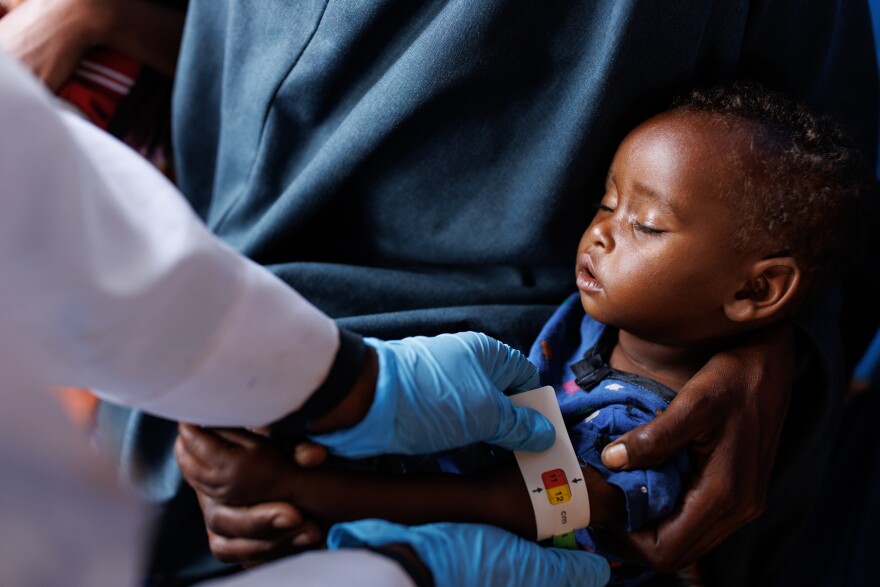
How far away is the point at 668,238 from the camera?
41.0 inches

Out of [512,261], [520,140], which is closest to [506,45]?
[520,140]

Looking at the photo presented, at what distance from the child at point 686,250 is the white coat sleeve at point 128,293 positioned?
305 millimetres

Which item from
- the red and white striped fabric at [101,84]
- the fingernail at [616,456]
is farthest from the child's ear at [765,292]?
the red and white striped fabric at [101,84]

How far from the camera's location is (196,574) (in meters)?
1.14

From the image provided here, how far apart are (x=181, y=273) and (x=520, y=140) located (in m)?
0.63

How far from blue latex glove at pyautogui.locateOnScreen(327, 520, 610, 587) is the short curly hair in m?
0.50

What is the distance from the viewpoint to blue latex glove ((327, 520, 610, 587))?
32.9 inches

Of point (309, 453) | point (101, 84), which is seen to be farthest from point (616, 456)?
point (101, 84)

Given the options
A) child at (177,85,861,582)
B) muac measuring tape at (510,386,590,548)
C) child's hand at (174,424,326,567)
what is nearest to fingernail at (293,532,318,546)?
child's hand at (174,424,326,567)

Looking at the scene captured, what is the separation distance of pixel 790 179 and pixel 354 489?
0.70 meters

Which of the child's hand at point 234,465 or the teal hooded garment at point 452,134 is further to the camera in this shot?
the teal hooded garment at point 452,134

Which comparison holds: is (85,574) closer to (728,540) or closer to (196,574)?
(196,574)

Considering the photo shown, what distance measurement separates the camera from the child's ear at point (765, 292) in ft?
3.45

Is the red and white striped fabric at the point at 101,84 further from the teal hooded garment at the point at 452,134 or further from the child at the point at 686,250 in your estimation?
the child at the point at 686,250
